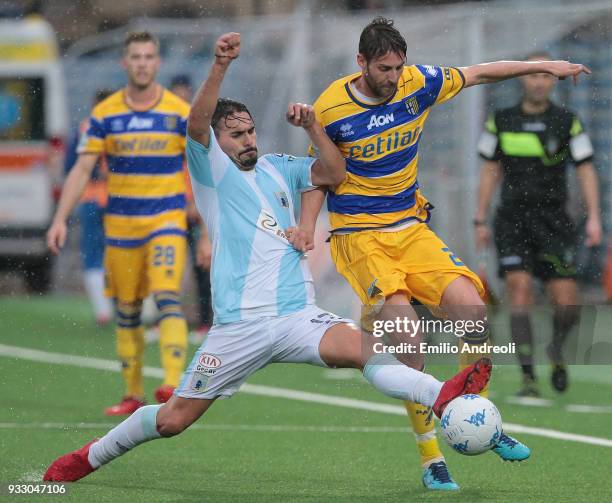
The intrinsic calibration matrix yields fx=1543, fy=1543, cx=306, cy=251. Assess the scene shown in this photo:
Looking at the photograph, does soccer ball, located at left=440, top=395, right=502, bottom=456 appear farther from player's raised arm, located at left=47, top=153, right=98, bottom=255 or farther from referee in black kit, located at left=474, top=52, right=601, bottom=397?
referee in black kit, located at left=474, top=52, right=601, bottom=397

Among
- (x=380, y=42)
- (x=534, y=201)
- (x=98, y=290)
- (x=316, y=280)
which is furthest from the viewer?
(x=98, y=290)

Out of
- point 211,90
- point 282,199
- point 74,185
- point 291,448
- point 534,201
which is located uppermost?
point 211,90

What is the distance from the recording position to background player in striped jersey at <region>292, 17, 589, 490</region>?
747 cm

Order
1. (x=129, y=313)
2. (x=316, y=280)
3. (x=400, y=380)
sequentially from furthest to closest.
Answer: (x=316, y=280)
(x=129, y=313)
(x=400, y=380)

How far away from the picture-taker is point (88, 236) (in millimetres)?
16359

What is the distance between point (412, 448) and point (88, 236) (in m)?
8.22

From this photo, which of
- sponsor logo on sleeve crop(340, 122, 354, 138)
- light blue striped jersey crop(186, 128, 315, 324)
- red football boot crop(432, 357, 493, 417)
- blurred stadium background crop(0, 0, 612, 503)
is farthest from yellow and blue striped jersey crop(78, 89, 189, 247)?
red football boot crop(432, 357, 493, 417)

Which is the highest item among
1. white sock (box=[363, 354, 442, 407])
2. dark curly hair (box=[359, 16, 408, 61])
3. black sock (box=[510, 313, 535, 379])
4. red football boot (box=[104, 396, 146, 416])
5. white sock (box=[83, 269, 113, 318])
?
dark curly hair (box=[359, 16, 408, 61])

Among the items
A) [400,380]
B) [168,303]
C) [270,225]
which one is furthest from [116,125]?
[400,380]

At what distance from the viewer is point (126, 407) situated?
32.9 feet

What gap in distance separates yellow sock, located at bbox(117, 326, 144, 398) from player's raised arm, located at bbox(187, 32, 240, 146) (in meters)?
3.47

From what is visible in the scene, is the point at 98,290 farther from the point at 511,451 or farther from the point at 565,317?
the point at 511,451

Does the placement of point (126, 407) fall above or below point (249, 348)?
below

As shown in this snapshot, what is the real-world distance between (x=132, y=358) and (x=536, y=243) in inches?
121
